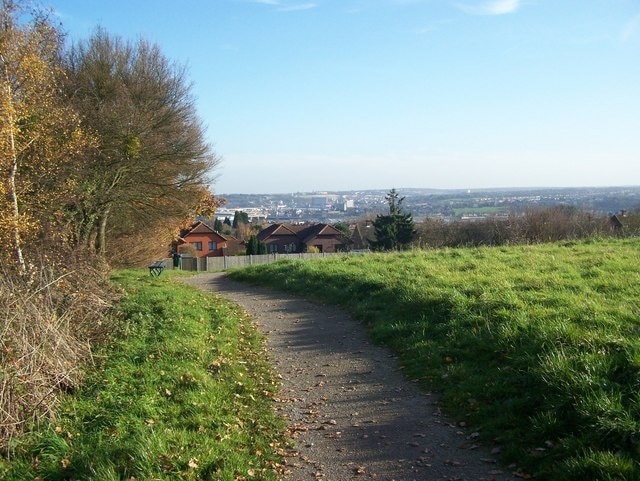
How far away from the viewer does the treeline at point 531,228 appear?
29.9 meters

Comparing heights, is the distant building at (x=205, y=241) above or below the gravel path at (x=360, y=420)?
below

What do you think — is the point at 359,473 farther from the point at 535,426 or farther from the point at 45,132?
the point at 45,132

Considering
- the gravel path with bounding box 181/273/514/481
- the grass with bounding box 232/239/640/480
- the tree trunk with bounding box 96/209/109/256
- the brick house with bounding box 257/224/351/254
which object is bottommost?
the brick house with bounding box 257/224/351/254

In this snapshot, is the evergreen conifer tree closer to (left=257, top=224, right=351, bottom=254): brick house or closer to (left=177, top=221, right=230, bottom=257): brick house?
(left=257, top=224, right=351, bottom=254): brick house

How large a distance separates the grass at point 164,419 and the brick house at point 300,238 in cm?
5925

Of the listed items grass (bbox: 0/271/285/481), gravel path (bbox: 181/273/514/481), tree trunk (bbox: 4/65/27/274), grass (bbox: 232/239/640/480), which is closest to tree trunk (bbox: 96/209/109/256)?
tree trunk (bbox: 4/65/27/274)

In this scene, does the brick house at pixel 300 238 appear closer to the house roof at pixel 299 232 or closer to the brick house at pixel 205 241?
the house roof at pixel 299 232

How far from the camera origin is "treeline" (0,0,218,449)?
7.11m

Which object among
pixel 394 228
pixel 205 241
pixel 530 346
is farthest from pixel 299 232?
pixel 530 346

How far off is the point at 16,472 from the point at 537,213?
38417mm

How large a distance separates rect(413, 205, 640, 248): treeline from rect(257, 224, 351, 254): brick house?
2010 centimetres

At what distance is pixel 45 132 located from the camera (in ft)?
45.5

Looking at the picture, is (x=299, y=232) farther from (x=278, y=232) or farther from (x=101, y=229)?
(x=101, y=229)

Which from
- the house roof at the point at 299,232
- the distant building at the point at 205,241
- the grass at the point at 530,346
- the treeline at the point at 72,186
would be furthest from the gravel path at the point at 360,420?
the house roof at the point at 299,232
